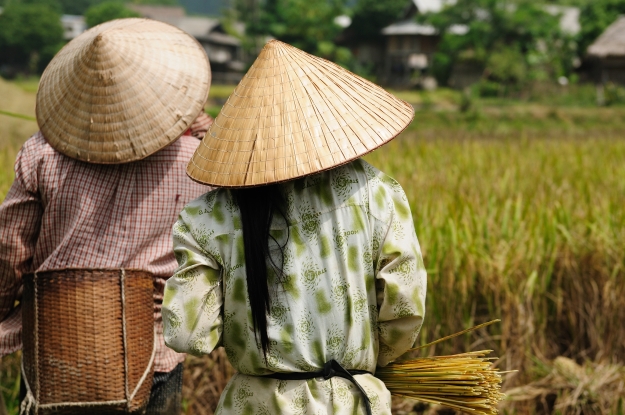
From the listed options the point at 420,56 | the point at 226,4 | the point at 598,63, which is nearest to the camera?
the point at 598,63

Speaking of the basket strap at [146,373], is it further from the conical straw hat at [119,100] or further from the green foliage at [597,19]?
the green foliage at [597,19]

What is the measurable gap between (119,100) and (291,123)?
57 cm

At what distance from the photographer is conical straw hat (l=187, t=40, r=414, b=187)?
1176 mm

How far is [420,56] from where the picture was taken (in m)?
34.3

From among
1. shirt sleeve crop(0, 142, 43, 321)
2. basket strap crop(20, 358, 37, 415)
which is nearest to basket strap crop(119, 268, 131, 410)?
basket strap crop(20, 358, 37, 415)

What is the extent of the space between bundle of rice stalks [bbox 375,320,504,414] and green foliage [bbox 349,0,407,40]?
35229 mm

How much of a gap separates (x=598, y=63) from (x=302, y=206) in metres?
23.8

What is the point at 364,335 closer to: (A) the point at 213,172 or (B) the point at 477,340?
(A) the point at 213,172

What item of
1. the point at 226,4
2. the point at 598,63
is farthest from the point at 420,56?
the point at 226,4

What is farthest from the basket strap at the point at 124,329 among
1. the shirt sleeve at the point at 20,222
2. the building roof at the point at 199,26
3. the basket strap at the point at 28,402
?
the building roof at the point at 199,26

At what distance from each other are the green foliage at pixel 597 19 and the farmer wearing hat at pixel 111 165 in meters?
26.3

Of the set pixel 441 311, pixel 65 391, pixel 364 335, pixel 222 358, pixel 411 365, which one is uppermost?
pixel 364 335

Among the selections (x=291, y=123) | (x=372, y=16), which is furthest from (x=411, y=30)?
(x=291, y=123)

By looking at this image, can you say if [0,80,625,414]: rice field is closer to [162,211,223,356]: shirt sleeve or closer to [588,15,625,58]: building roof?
[162,211,223,356]: shirt sleeve
